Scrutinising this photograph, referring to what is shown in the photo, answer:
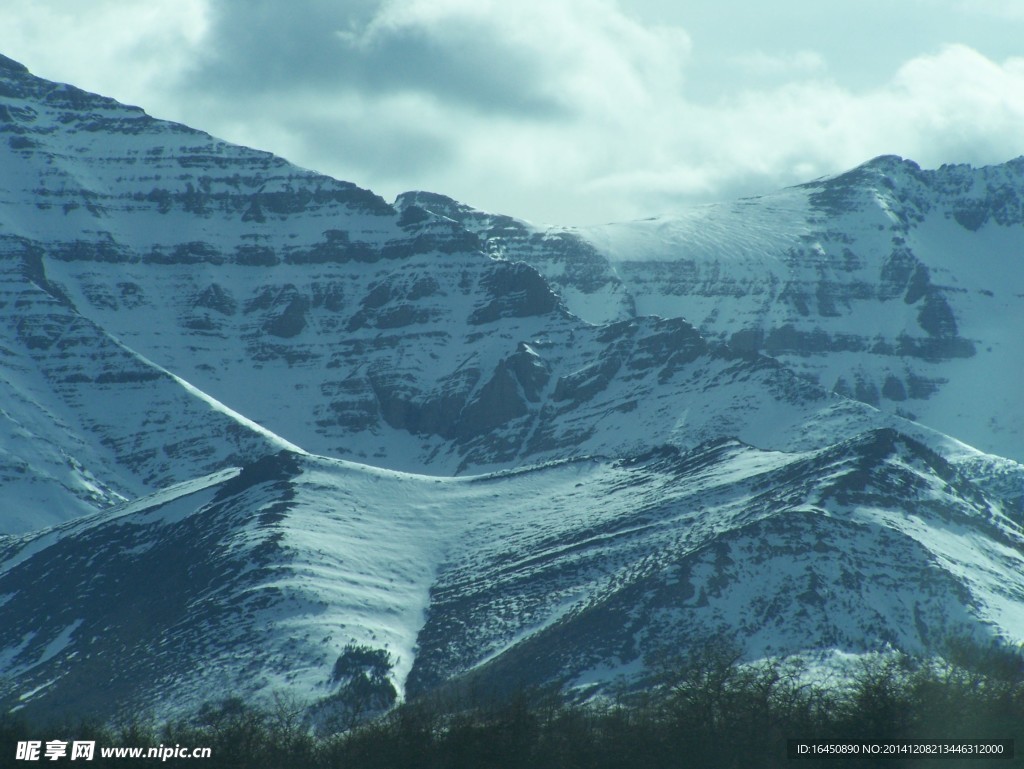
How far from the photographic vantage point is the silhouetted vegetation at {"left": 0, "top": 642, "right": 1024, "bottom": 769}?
135000 mm

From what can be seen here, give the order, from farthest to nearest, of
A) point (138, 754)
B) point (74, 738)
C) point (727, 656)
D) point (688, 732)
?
point (727, 656), point (74, 738), point (688, 732), point (138, 754)

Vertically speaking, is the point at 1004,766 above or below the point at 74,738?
above

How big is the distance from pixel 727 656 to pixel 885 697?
162 feet

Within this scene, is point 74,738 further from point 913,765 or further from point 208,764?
point 913,765

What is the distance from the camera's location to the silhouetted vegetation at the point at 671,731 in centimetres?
13500

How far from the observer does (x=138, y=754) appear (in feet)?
435

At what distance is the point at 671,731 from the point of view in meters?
142

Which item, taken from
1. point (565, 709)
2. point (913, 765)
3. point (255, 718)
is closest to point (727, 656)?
point (565, 709)

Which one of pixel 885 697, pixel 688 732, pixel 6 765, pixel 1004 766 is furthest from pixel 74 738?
pixel 1004 766

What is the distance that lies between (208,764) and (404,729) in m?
18.7

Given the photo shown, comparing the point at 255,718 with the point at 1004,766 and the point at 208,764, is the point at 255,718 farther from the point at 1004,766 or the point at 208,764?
the point at 1004,766

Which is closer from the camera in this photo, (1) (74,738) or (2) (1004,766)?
(2) (1004,766)

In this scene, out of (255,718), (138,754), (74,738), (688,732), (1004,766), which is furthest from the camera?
(255,718)

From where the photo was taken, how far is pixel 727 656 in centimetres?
19225
